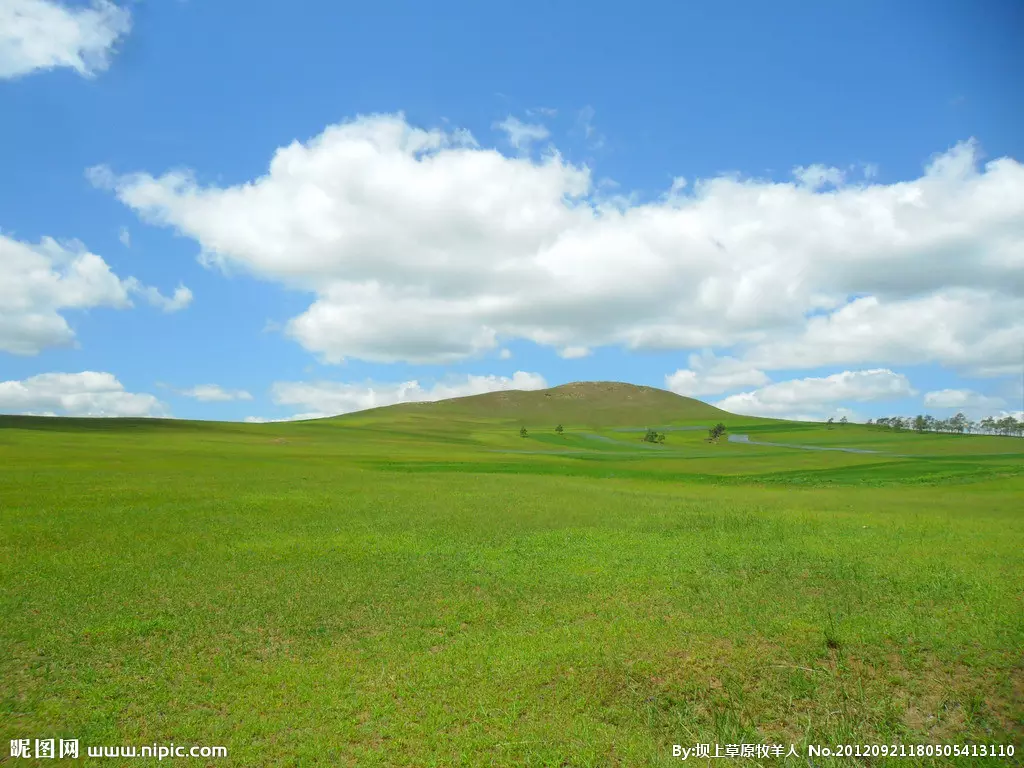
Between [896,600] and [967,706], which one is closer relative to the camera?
[967,706]

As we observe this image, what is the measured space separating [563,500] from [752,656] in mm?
28046

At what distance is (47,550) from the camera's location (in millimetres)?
24984

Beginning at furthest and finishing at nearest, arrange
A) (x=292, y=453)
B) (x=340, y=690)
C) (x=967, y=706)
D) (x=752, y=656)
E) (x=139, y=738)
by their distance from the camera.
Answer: (x=292, y=453) < (x=752, y=656) < (x=340, y=690) < (x=967, y=706) < (x=139, y=738)

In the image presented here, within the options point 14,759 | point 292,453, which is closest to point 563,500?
point 14,759

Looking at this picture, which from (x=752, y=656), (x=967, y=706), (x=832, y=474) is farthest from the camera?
(x=832, y=474)

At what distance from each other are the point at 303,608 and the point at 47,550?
1394 cm

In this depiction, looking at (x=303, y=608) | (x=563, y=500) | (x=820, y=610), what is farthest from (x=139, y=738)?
(x=563, y=500)

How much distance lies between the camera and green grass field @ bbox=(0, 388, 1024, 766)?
11.8 metres

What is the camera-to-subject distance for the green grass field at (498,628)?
11.8m

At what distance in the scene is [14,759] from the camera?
10648mm

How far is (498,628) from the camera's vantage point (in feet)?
55.8

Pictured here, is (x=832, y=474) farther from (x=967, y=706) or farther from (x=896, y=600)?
(x=967, y=706)

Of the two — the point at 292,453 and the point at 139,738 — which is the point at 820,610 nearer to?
the point at 139,738

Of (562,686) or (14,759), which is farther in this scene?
(562,686)
